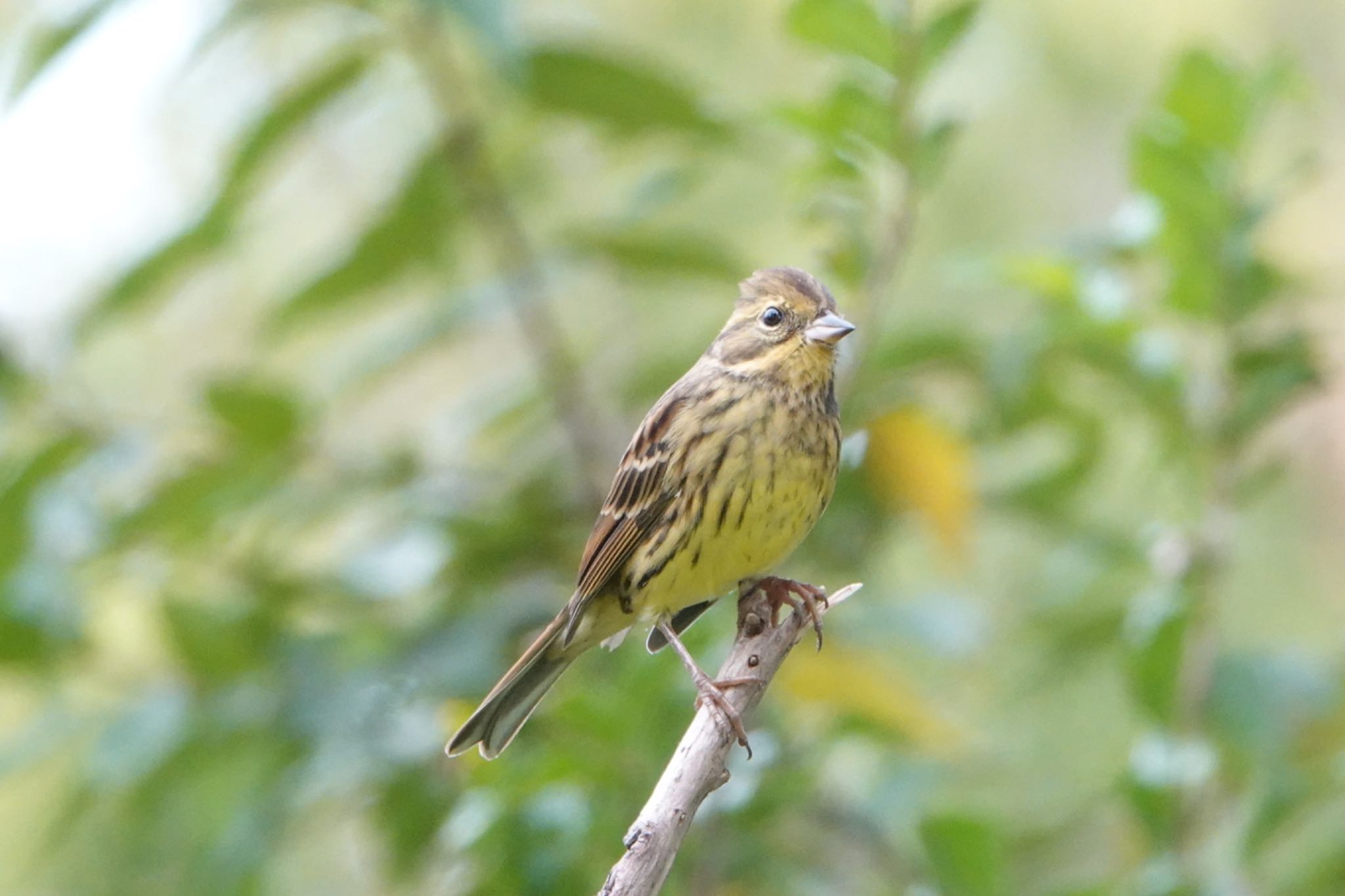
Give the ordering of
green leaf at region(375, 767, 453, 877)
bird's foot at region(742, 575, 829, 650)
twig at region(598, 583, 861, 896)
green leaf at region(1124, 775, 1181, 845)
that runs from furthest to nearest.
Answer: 1. green leaf at region(375, 767, 453, 877)
2. green leaf at region(1124, 775, 1181, 845)
3. bird's foot at region(742, 575, 829, 650)
4. twig at region(598, 583, 861, 896)

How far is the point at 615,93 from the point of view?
4.15 metres

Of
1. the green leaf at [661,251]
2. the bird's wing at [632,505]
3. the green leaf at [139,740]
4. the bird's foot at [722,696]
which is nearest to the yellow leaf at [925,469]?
the green leaf at [661,251]

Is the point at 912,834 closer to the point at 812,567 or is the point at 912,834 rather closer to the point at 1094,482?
the point at 812,567

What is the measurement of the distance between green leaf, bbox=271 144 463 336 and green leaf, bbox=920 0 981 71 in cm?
139

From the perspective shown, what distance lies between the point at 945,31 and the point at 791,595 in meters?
1.19

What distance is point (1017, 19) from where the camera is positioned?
609 centimetres

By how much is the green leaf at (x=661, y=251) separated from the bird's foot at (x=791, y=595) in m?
1.24

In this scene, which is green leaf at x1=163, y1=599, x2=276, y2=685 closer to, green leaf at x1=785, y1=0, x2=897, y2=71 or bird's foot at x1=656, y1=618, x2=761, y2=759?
bird's foot at x1=656, y1=618, x2=761, y2=759

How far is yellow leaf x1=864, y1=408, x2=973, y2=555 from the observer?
13.5 feet

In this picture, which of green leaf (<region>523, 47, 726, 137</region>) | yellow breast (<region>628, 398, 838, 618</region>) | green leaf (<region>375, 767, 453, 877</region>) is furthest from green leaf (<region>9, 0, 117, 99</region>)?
green leaf (<region>375, 767, 453, 877</region>)

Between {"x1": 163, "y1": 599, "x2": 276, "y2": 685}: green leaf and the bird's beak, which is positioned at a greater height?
{"x1": 163, "y1": 599, "x2": 276, "y2": 685}: green leaf

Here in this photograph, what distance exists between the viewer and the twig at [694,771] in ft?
7.09

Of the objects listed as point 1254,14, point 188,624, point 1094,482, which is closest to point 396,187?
point 188,624

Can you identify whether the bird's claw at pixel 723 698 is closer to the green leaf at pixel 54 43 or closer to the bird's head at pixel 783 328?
the bird's head at pixel 783 328
